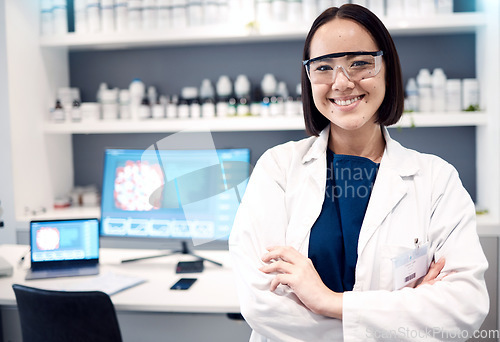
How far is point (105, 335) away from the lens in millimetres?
1438

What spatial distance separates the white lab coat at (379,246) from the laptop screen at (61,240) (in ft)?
3.37

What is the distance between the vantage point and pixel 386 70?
113 centimetres

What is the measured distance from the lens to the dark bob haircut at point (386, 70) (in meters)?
1.09

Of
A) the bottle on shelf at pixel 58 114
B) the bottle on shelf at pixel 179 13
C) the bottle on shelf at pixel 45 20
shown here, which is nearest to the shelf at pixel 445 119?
the bottle on shelf at pixel 179 13

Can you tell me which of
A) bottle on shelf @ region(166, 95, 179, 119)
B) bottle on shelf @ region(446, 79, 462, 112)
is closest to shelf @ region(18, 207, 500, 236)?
bottle on shelf @ region(446, 79, 462, 112)

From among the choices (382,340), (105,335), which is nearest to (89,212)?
(105,335)

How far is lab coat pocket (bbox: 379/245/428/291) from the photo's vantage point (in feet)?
3.45

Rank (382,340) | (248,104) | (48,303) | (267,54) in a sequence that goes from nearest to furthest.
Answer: (382,340), (48,303), (248,104), (267,54)

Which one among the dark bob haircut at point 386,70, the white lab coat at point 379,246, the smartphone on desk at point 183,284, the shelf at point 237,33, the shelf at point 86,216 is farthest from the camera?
the shelf at point 237,33

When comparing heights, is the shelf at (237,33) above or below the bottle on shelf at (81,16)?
below

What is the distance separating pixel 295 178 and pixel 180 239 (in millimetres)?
919

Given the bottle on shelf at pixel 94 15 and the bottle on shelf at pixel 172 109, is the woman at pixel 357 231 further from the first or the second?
the bottle on shelf at pixel 94 15

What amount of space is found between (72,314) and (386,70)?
112cm

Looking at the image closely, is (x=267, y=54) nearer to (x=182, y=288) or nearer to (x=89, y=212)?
(x=89, y=212)
